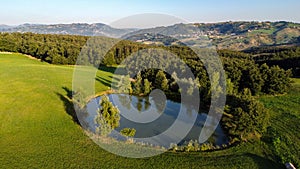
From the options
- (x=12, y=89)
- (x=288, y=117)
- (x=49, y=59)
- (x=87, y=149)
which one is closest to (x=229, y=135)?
(x=288, y=117)

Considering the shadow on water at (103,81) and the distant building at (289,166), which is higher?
the shadow on water at (103,81)

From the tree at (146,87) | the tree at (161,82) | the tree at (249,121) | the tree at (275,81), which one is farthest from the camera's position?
the tree at (161,82)

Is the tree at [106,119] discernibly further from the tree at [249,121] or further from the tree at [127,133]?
the tree at [249,121]

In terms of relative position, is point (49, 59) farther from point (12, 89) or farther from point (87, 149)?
point (87, 149)

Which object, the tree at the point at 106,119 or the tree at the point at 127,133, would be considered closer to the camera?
the tree at the point at 106,119

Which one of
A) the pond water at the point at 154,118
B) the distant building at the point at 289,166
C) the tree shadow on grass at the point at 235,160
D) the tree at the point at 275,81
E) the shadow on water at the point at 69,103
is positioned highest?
the tree at the point at 275,81

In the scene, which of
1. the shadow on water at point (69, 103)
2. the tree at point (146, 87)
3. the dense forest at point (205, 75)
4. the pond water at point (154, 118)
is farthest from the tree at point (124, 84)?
the shadow on water at point (69, 103)

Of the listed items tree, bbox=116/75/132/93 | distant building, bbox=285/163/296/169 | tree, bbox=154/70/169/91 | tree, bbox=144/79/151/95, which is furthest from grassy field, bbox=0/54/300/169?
tree, bbox=154/70/169/91

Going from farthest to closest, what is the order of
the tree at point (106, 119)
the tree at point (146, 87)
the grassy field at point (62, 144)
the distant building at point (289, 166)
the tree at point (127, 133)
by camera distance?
the tree at point (146, 87) < the tree at point (127, 133) < the tree at point (106, 119) < the grassy field at point (62, 144) < the distant building at point (289, 166)
